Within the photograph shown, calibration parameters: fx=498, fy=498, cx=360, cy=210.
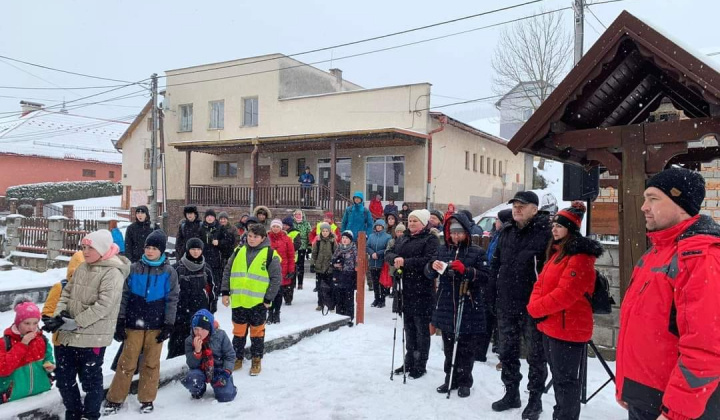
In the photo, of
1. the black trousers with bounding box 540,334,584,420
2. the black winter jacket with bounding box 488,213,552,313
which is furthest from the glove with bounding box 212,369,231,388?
the black trousers with bounding box 540,334,584,420

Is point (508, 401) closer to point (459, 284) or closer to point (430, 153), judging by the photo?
point (459, 284)

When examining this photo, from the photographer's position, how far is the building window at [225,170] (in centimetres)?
2526

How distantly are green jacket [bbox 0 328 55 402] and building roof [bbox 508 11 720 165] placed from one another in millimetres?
4666

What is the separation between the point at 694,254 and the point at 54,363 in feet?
15.9

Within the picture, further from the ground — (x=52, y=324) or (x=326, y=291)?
(x=52, y=324)

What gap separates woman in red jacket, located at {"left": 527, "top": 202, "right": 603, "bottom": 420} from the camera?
147 inches

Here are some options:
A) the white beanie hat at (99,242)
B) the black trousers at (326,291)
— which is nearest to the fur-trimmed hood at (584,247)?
the white beanie hat at (99,242)

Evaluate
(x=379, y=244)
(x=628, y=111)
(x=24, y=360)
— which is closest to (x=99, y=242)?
(x=24, y=360)

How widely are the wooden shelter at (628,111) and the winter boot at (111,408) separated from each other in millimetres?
4354

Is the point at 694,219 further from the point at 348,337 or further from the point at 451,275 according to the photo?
the point at 348,337

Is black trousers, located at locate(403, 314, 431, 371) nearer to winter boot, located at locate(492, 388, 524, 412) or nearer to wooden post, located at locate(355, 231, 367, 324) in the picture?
winter boot, located at locate(492, 388, 524, 412)

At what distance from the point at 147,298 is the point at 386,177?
16.9 meters

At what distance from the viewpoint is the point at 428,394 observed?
4980mm

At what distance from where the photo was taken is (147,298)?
4.54 metres
